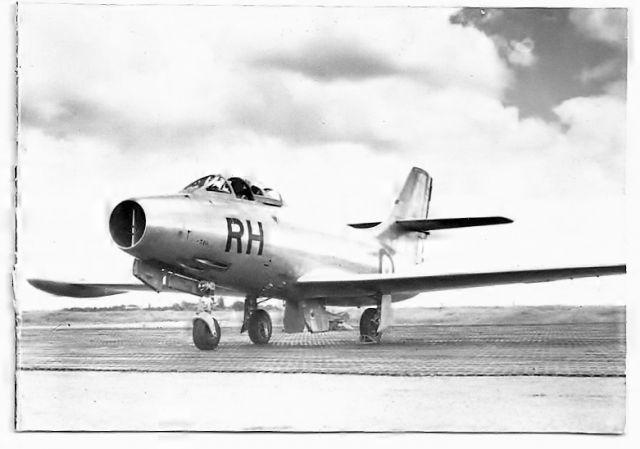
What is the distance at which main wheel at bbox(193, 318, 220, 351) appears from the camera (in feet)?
46.7

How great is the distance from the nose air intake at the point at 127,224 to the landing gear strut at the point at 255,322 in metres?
3.21

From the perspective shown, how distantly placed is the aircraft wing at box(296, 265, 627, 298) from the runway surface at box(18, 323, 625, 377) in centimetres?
73

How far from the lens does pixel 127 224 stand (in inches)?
516

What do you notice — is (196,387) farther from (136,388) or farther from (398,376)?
(398,376)

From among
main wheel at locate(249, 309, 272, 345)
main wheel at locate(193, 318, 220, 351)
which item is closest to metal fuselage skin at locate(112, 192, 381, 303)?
main wheel at locate(249, 309, 272, 345)

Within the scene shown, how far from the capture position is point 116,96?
13570mm

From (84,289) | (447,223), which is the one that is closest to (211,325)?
(84,289)

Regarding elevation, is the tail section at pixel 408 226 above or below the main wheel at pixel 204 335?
above

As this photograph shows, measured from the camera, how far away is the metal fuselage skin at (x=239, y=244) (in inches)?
520

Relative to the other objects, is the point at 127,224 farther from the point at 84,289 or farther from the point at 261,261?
the point at 261,261

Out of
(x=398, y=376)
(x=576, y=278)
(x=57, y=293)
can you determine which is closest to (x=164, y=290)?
(x=57, y=293)

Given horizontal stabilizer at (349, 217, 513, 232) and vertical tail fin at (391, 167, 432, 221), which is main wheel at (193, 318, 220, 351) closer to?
horizontal stabilizer at (349, 217, 513, 232)

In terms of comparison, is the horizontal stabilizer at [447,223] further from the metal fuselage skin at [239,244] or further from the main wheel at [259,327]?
the main wheel at [259,327]

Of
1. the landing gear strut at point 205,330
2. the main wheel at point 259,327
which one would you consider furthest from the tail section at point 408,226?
the landing gear strut at point 205,330
